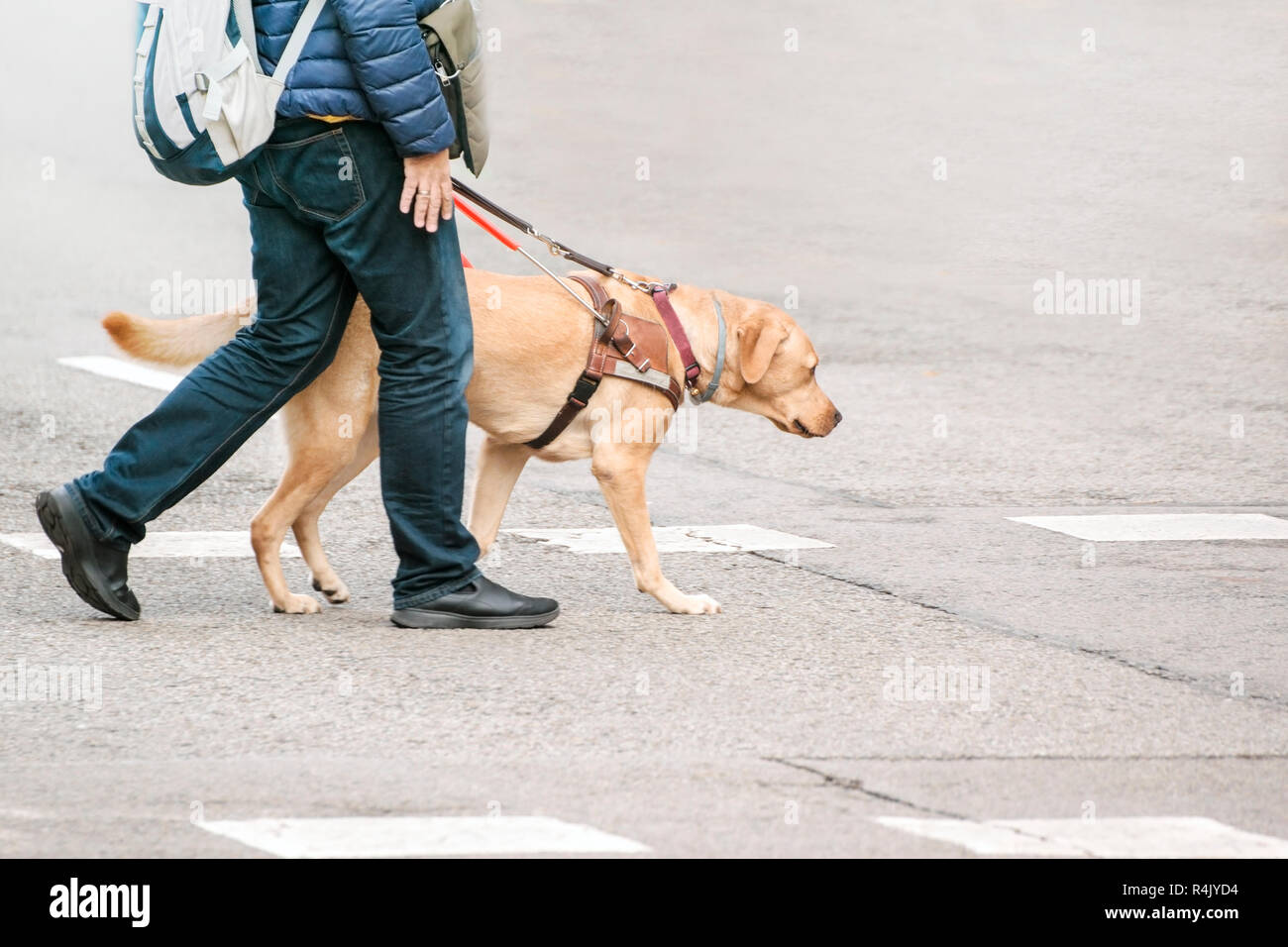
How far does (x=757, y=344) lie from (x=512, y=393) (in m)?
0.83

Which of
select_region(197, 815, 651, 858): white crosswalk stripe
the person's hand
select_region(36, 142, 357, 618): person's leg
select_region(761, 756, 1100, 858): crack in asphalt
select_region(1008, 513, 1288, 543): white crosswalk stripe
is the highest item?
the person's hand

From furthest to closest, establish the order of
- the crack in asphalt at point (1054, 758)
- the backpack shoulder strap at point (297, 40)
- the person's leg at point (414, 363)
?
the person's leg at point (414, 363)
the backpack shoulder strap at point (297, 40)
the crack in asphalt at point (1054, 758)

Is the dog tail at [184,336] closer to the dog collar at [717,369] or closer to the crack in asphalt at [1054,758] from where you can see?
the dog collar at [717,369]

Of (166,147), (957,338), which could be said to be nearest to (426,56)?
(166,147)

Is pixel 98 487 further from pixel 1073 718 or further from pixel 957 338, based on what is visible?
pixel 957 338

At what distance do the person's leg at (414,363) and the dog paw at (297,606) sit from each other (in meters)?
0.35

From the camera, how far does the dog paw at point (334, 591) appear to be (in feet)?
19.0

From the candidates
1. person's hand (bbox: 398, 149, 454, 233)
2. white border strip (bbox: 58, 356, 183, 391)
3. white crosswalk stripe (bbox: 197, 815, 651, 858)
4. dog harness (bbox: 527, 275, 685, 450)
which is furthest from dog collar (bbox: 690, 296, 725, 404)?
white border strip (bbox: 58, 356, 183, 391)

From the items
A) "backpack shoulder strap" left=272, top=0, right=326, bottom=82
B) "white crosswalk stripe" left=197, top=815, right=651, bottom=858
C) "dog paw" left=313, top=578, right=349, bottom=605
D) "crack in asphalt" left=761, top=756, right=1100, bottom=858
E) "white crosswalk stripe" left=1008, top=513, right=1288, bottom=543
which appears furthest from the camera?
"white crosswalk stripe" left=1008, top=513, right=1288, bottom=543

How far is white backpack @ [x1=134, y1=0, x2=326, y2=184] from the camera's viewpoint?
478 cm

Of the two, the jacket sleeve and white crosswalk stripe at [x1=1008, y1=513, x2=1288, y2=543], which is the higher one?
the jacket sleeve

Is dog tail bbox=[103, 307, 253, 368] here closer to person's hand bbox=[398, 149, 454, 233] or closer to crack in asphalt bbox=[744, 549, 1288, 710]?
person's hand bbox=[398, 149, 454, 233]

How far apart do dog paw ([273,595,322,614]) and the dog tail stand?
2.46ft

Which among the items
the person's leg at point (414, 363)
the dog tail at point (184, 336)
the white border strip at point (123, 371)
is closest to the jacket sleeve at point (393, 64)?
the person's leg at point (414, 363)
